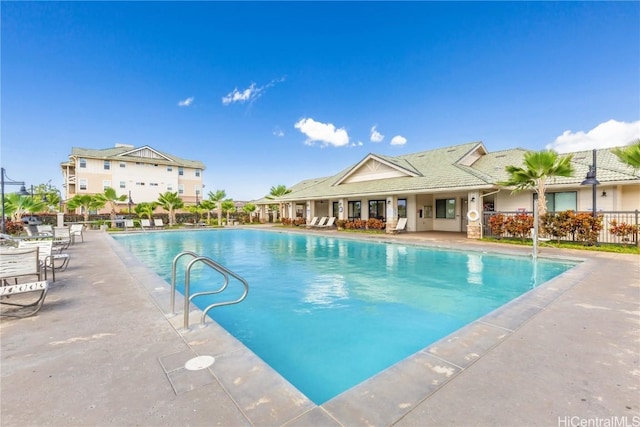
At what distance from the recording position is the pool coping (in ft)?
7.34

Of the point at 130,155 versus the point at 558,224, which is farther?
the point at 130,155

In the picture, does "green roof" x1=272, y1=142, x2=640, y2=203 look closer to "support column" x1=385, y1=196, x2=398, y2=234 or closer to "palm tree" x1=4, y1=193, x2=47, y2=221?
"support column" x1=385, y1=196, x2=398, y2=234

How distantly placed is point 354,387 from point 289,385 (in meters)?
0.62

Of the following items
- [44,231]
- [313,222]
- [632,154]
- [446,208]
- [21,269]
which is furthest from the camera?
[313,222]

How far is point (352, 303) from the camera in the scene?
261 inches

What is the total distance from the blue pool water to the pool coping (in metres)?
0.99

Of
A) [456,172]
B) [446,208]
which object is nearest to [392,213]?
[446,208]

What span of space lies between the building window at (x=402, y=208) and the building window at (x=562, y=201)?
8.57 metres

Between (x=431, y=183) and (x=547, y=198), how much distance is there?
622 cm

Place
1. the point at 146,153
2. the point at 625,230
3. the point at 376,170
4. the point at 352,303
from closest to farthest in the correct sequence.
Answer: the point at 352,303, the point at 625,230, the point at 376,170, the point at 146,153

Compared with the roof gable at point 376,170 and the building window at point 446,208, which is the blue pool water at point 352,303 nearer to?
the building window at point 446,208

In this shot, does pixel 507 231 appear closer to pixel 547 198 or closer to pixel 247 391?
pixel 547 198

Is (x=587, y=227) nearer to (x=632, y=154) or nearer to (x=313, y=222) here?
(x=632, y=154)

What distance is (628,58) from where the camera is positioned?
15.0 metres
